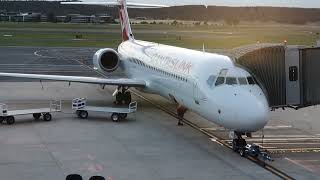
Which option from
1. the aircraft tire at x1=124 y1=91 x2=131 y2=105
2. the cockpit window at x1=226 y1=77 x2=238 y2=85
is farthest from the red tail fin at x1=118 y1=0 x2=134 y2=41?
the cockpit window at x1=226 y1=77 x2=238 y2=85

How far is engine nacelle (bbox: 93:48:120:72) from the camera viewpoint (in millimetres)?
30508

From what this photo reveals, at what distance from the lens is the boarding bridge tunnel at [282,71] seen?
19594 millimetres

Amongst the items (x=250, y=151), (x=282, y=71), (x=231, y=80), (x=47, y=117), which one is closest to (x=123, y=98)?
(x=47, y=117)

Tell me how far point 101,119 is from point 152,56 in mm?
4624

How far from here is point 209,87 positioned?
19.3 metres

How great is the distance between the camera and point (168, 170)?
16297 millimetres

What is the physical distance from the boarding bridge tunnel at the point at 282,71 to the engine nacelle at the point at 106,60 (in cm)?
1204

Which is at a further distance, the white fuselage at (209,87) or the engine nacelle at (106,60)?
the engine nacelle at (106,60)

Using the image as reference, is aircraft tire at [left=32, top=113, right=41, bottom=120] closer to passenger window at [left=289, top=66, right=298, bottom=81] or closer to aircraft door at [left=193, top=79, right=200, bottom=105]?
aircraft door at [left=193, top=79, right=200, bottom=105]

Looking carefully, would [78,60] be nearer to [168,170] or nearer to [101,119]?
[101,119]

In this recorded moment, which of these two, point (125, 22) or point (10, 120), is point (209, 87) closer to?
point (10, 120)

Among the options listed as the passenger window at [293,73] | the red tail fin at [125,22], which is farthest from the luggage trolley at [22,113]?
the passenger window at [293,73]

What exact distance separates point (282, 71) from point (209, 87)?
273 centimetres

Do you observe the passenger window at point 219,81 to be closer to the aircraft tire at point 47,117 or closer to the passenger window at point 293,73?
the passenger window at point 293,73
